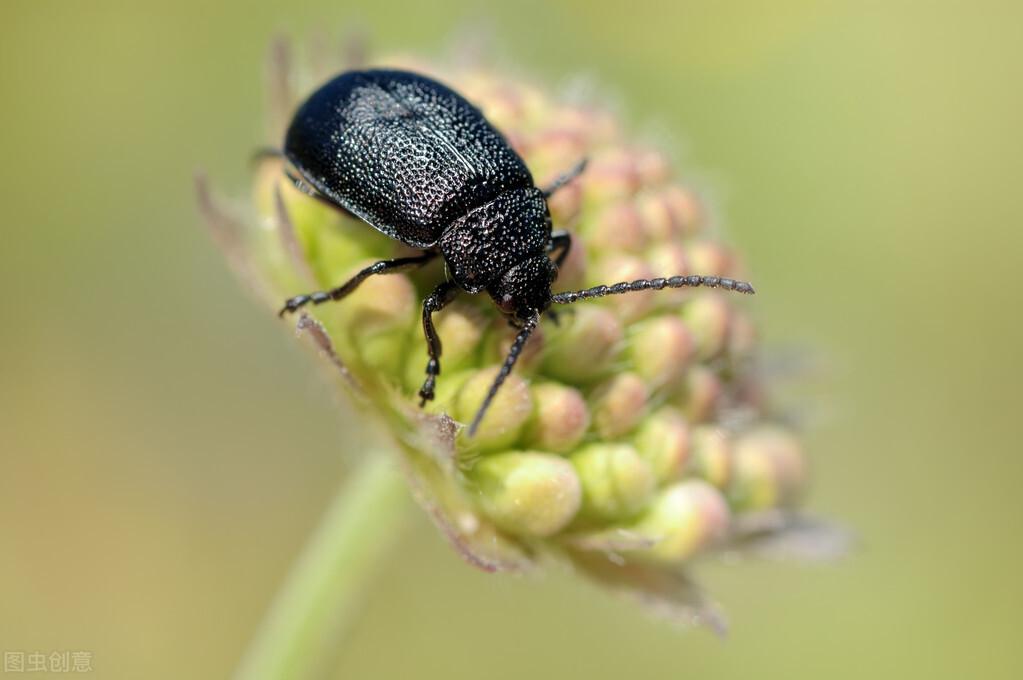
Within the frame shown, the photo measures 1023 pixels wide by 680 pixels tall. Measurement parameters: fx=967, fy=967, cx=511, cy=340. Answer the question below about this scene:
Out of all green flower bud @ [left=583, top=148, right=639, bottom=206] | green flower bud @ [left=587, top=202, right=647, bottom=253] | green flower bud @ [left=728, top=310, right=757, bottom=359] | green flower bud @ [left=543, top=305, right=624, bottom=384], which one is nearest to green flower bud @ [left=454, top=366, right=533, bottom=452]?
green flower bud @ [left=543, top=305, right=624, bottom=384]

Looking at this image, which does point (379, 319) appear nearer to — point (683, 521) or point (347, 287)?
point (347, 287)

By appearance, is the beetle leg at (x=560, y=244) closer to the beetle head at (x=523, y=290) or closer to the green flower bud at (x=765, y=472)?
the beetle head at (x=523, y=290)

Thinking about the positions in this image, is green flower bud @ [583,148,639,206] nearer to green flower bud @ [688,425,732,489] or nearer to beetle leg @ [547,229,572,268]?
beetle leg @ [547,229,572,268]

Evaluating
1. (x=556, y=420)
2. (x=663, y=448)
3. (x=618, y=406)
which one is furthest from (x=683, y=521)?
(x=556, y=420)

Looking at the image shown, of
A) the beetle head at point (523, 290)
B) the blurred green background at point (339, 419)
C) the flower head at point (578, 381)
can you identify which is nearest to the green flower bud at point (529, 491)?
the flower head at point (578, 381)

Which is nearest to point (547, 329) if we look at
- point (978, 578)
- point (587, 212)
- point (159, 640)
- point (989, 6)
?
point (587, 212)

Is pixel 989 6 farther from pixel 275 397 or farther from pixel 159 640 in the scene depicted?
pixel 159 640
